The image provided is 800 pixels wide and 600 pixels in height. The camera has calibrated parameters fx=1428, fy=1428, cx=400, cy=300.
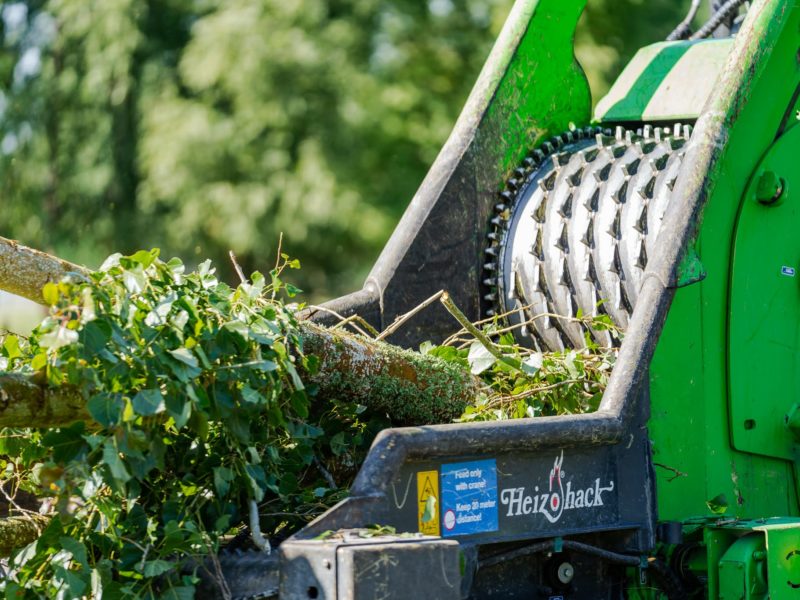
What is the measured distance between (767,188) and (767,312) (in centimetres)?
39

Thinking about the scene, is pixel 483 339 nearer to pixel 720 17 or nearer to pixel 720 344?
pixel 720 344

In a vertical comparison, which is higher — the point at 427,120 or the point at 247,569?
the point at 427,120

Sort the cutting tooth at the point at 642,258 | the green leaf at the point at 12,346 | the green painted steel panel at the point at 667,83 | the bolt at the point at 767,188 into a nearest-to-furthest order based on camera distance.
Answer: the green leaf at the point at 12,346
the bolt at the point at 767,188
the cutting tooth at the point at 642,258
the green painted steel panel at the point at 667,83

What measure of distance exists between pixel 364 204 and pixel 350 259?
82cm

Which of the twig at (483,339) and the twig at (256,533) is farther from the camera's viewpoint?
the twig at (483,339)

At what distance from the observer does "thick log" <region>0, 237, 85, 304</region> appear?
350 cm

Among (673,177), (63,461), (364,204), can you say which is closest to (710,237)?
(673,177)

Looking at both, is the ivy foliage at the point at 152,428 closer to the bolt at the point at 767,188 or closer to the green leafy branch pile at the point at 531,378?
the green leafy branch pile at the point at 531,378

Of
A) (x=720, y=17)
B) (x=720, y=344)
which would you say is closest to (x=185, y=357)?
(x=720, y=344)

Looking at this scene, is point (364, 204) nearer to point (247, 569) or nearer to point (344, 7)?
point (344, 7)

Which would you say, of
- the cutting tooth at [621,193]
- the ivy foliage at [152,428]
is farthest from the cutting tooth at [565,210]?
the ivy foliage at [152,428]

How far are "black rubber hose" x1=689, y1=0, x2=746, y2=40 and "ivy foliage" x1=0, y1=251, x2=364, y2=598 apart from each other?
3276 mm

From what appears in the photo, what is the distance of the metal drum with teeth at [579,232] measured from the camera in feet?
15.8

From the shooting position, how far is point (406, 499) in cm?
331
